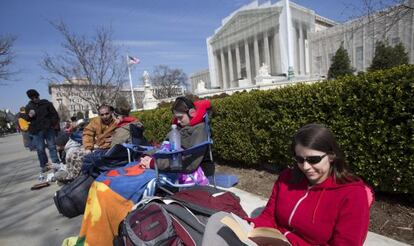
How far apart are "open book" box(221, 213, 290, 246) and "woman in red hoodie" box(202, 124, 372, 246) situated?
0.20 m

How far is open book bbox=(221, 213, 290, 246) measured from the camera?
1.49 metres

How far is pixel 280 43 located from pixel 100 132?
48.5 m

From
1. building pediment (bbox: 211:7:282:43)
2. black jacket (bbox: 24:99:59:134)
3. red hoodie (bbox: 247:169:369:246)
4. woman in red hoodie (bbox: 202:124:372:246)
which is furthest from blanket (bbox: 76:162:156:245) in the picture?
building pediment (bbox: 211:7:282:43)

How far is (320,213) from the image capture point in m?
1.61

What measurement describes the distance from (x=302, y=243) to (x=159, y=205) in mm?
971

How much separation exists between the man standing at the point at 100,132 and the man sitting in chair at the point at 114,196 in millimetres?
1898

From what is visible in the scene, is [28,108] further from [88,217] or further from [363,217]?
[363,217]

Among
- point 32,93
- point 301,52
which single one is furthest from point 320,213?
point 301,52

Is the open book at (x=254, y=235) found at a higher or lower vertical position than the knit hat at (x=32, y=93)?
lower

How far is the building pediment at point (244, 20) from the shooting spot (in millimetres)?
50312

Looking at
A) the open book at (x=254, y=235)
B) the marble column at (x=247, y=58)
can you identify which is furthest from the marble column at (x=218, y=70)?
the open book at (x=254, y=235)

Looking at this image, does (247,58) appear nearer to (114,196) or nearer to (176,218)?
(114,196)

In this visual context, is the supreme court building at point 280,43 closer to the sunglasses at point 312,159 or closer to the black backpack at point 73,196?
the black backpack at point 73,196

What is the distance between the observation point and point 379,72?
2.95 meters
